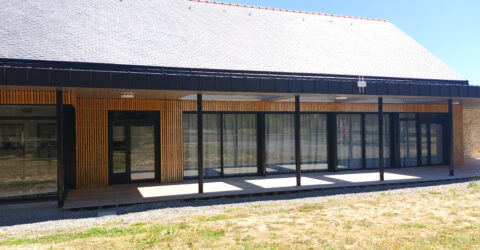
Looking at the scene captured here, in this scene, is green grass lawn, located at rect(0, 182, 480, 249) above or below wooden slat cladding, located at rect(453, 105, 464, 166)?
below

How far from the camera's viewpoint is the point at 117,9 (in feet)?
51.6

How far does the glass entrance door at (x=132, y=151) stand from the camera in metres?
12.4

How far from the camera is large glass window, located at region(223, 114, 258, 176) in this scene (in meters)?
14.0

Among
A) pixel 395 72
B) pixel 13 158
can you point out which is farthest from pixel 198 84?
pixel 395 72

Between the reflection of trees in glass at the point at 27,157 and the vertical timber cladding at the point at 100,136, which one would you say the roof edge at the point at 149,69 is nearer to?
the vertical timber cladding at the point at 100,136

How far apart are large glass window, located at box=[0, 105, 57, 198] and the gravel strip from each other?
2.35 ft

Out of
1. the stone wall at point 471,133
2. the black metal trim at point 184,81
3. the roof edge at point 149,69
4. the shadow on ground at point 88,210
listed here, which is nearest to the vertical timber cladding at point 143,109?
the roof edge at point 149,69

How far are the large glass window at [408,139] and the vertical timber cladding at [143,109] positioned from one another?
359cm

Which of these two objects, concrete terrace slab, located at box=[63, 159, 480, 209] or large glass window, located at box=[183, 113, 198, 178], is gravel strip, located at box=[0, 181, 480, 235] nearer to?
concrete terrace slab, located at box=[63, 159, 480, 209]

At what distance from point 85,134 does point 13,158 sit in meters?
2.19

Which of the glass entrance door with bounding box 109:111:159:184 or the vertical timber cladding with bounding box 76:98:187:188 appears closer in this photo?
the vertical timber cladding with bounding box 76:98:187:188

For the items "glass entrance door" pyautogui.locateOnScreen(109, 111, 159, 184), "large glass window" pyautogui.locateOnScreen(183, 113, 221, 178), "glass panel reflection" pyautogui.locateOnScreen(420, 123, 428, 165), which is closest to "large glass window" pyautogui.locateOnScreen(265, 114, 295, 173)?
"large glass window" pyautogui.locateOnScreen(183, 113, 221, 178)

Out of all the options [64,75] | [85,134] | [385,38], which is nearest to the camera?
[64,75]

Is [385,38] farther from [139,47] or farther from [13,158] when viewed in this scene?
[13,158]
